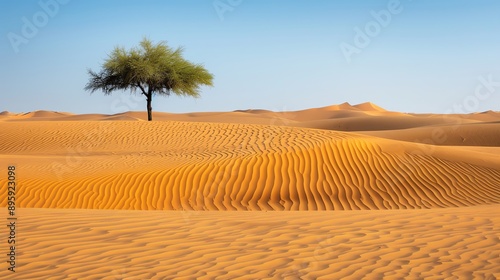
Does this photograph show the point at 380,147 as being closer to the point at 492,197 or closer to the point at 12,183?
the point at 492,197

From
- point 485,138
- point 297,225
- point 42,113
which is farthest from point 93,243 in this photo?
point 42,113

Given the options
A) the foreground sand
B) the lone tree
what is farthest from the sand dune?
the lone tree

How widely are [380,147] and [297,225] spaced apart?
1022 centimetres

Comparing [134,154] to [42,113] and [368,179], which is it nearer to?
[368,179]

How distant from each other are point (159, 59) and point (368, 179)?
25154 millimetres

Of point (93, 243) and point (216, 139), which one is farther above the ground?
point (216, 139)

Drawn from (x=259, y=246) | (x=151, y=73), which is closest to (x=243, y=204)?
(x=259, y=246)

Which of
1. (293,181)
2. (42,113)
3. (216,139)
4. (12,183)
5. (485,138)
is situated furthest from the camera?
(42,113)

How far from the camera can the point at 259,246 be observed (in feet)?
19.7

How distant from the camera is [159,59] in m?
36.6

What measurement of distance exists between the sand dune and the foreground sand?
21 mm

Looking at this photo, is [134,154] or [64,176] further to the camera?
[134,154]

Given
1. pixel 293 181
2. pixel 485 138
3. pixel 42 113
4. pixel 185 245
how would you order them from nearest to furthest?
pixel 185 245 → pixel 293 181 → pixel 485 138 → pixel 42 113

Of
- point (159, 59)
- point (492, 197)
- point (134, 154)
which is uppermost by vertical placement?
point (159, 59)
